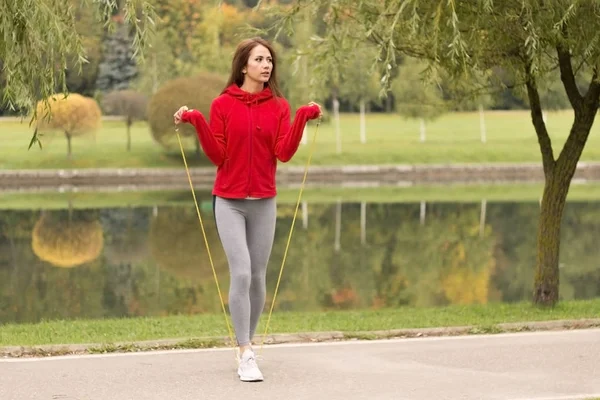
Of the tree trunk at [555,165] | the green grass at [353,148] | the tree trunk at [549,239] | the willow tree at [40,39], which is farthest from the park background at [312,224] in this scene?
the willow tree at [40,39]

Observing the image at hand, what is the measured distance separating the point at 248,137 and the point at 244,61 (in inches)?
18.5

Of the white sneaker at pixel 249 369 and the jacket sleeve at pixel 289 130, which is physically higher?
the jacket sleeve at pixel 289 130

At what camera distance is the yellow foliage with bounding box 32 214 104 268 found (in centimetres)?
2452

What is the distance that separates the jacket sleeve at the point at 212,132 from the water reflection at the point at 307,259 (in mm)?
9493

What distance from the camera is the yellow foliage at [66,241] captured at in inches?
965

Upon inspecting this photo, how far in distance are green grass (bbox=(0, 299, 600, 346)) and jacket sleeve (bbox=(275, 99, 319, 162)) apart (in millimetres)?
3590

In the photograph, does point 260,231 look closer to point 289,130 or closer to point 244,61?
point 289,130

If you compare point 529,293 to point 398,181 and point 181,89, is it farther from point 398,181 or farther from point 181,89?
point 181,89

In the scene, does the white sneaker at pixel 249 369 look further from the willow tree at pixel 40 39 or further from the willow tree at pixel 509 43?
the willow tree at pixel 509 43

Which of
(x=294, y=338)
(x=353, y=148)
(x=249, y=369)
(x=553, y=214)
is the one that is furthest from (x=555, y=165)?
(x=353, y=148)

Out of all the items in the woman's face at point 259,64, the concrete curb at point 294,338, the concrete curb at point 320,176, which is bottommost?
the concrete curb at point 320,176

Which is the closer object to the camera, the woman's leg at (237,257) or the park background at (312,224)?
the woman's leg at (237,257)

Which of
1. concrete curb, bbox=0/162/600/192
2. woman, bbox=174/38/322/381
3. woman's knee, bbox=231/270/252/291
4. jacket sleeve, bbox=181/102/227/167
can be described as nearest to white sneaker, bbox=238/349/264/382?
woman, bbox=174/38/322/381

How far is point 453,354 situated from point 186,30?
236 ft
